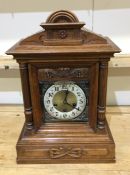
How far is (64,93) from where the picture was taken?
2.44 feet

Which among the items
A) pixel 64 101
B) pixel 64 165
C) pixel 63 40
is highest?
pixel 63 40

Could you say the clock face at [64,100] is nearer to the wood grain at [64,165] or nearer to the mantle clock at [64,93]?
the mantle clock at [64,93]

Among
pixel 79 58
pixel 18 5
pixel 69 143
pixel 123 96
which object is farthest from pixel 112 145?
pixel 18 5

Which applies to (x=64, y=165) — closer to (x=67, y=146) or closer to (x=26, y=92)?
(x=67, y=146)

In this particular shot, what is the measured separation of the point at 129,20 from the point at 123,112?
39 centimetres

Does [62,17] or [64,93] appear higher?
[62,17]

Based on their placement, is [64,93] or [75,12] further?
Answer: [75,12]

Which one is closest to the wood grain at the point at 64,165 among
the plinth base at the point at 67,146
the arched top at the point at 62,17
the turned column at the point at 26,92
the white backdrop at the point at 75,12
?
the plinth base at the point at 67,146

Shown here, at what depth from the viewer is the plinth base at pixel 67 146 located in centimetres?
74

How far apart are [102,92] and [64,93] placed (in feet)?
0.38

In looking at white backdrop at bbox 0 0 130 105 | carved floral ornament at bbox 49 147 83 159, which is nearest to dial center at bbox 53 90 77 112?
carved floral ornament at bbox 49 147 83 159

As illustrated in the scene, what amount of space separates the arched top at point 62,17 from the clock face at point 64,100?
0.59 ft

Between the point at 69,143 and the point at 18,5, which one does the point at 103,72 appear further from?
the point at 18,5

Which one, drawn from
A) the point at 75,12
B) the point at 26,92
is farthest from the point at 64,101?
the point at 75,12
